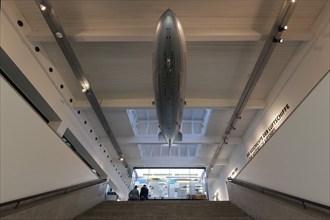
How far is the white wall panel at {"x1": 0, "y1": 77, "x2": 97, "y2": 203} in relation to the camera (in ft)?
10.4

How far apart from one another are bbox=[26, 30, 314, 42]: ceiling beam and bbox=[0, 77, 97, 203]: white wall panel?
7.48 feet

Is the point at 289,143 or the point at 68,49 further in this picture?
the point at 68,49

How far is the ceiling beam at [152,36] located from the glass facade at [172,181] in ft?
37.3

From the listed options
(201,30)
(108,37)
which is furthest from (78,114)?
(201,30)

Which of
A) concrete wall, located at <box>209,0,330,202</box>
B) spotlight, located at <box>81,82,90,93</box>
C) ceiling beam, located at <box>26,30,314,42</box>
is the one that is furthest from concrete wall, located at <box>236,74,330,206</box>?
spotlight, located at <box>81,82,90,93</box>

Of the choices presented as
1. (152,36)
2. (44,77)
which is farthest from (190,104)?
(44,77)

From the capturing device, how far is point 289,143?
12.8ft

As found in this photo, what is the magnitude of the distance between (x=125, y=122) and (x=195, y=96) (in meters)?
3.71

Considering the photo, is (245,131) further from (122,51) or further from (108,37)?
(108,37)

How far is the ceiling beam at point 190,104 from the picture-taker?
7.68 meters

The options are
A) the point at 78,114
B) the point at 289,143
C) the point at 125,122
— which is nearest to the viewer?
the point at 289,143

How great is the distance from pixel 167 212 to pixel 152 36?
4.23 meters

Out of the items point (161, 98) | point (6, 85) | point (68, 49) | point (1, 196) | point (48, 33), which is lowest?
point (1, 196)

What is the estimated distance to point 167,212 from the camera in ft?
16.4
